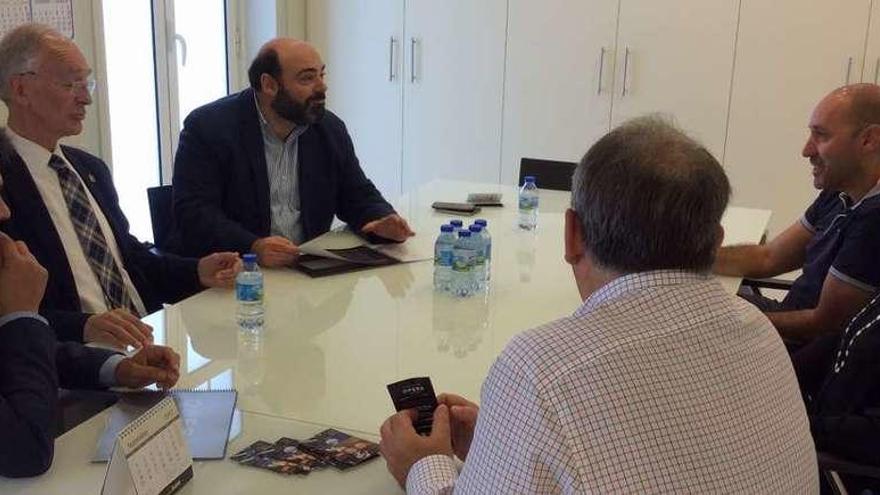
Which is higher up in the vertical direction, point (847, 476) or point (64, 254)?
point (64, 254)

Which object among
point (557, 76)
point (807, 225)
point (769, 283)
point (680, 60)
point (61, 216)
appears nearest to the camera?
point (61, 216)

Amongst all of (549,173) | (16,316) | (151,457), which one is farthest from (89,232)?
(549,173)

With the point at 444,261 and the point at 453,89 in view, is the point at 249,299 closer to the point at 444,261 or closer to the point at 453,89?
the point at 444,261

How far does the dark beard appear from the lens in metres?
3.12

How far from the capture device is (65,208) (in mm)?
2326

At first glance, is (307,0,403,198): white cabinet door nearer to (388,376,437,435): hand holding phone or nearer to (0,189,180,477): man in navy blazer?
(0,189,180,477): man in navy blazer

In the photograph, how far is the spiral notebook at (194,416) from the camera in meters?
1.51

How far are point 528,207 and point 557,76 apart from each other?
74.6 inches

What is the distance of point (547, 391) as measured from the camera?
1021 mm

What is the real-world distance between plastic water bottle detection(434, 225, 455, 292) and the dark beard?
0.89 metres

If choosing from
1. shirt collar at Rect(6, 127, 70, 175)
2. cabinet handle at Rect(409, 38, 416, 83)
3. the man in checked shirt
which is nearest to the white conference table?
the man in checked shirt

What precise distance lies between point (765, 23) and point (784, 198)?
36.1 inches

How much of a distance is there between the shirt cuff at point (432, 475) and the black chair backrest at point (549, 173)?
2739 mm

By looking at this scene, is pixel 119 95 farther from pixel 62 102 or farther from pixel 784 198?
pixel 784 198
